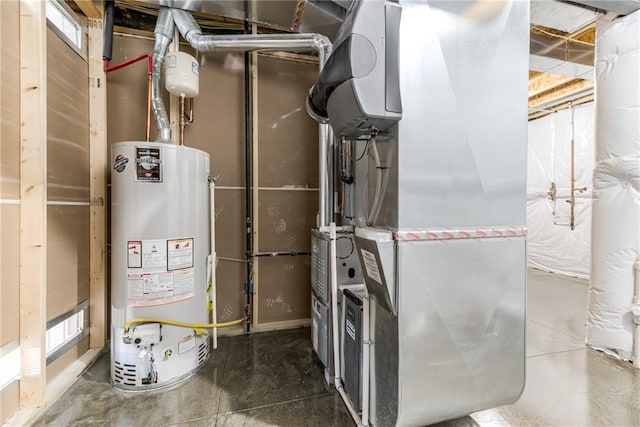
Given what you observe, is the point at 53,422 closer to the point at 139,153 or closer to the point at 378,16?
the point at 139,153

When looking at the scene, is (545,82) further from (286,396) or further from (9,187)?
(9,187)

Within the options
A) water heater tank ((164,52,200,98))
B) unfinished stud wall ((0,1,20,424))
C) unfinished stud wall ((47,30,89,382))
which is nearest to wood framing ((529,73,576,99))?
water heater tank ((164,52,200,98))

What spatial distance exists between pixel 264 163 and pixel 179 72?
3.34ft

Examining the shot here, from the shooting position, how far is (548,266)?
519cm

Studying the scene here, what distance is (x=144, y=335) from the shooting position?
1.88 meters

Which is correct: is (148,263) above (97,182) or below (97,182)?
below

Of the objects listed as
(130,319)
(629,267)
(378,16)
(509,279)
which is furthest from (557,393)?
(130,319)

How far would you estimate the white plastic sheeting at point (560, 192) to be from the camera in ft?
15.0

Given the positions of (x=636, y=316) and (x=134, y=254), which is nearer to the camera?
(x=134, y=254)

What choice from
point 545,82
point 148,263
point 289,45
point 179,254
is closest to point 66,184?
point 148,263

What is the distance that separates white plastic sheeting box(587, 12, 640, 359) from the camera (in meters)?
2.20

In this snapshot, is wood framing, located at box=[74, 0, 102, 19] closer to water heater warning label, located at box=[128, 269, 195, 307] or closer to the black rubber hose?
the black rubber hose

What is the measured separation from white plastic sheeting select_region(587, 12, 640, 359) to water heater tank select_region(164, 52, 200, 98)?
3401 mm

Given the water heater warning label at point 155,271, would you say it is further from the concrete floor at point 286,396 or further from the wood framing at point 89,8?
the wood framing at point 89,8
